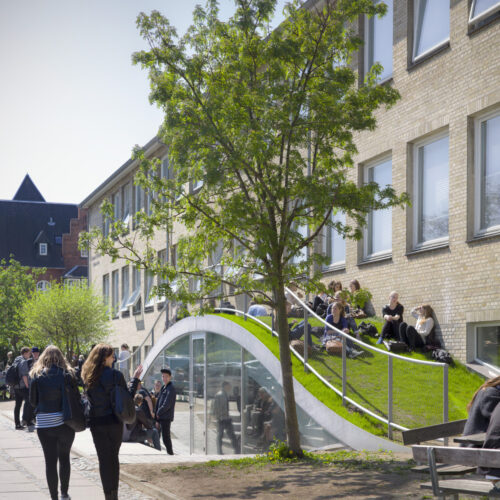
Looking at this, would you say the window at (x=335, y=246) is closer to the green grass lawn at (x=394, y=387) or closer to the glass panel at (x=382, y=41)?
the glass panel at (x=382, y=41)

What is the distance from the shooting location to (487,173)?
15.5 meters

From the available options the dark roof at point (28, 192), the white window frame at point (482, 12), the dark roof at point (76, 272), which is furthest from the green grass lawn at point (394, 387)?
the dark roof at point (28, 192)

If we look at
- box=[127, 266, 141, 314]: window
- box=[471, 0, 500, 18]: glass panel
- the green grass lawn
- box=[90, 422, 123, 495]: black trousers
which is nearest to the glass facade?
the green grass lawn

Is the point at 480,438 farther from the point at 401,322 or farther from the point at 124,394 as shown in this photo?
the point at 401,322

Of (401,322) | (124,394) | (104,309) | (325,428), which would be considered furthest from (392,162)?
(104,309)

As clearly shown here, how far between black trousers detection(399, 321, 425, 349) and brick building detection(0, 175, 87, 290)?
206 feet

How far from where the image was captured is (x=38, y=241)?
83375 millimetres

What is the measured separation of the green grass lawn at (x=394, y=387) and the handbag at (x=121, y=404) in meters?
4.60

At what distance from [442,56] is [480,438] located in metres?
11.9

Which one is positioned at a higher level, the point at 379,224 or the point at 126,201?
the point at 126,201

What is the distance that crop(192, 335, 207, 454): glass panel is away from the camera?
22094 millimetres

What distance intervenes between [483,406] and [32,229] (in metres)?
82.4

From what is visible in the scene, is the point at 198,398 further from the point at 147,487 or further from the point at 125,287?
the point at 125,287

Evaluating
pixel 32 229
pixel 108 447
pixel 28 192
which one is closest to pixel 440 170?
pixel 108 447
